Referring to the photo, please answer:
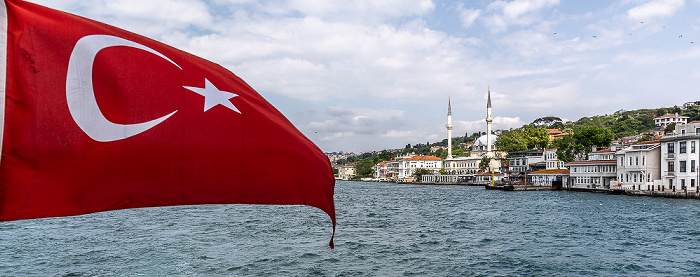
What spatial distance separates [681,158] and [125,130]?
5972 centimetres

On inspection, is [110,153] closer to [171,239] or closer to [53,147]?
[53,147]

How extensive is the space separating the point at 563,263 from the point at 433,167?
123m

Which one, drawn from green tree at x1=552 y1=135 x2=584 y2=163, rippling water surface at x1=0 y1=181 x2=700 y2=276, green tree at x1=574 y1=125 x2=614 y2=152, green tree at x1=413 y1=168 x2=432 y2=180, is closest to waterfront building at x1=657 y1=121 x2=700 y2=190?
rippling water surface at x1=0 y1=181 x2=700 y2=276

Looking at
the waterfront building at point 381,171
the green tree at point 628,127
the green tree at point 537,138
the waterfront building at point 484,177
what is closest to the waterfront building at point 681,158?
the waterfront building at point 484,177

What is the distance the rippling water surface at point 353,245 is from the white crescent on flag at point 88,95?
13.0m

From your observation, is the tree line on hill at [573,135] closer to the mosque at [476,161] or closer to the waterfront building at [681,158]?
the mosque at [476,161]

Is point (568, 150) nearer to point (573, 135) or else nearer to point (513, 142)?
point (573, 135)

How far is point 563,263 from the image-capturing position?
17.9 m

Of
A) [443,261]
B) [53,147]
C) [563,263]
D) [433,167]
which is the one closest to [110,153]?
[53,147]

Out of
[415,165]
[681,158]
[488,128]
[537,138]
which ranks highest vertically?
[488,128]

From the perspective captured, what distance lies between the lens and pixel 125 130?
3203mm

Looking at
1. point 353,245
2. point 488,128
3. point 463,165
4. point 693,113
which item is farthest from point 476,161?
point 353,245

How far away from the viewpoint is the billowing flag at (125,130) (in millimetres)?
2904

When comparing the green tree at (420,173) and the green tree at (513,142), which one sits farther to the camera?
the green tree at (420,173)
